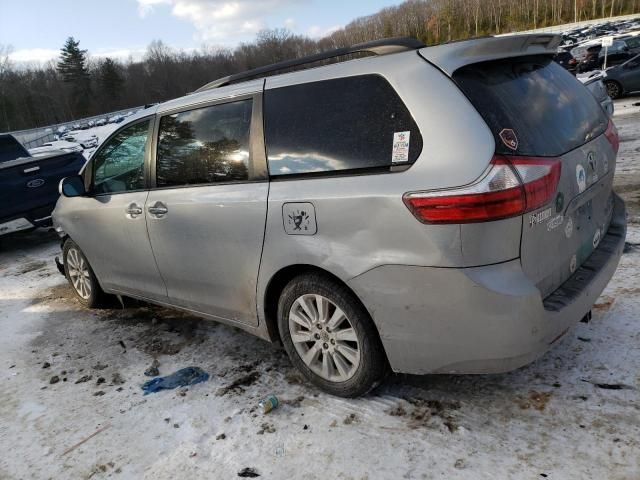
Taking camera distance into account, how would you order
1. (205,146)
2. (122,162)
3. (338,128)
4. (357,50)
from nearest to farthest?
(338,128)
(357,50)
(205,146)
(122,162)

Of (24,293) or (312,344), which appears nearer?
(312,344)

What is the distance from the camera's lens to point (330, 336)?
2852 mm

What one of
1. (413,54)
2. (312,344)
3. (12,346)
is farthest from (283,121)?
(12,346)

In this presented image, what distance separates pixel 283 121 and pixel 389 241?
1001 millimetres

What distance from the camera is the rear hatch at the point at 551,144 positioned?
7.63ft

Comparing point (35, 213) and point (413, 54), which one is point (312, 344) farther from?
point (35, 213)

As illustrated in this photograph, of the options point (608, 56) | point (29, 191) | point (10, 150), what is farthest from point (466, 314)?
point (608, 56)

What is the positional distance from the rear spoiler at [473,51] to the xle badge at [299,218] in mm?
942

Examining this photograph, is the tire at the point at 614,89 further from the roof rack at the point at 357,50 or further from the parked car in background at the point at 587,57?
the roof rack at the point at 357,50

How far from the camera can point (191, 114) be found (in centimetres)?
349

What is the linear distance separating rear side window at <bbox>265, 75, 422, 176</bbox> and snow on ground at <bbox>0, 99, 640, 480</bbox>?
52.5 inches

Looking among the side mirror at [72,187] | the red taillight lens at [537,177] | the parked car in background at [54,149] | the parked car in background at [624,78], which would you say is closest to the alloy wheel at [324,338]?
the red taillight lens at [537,177]

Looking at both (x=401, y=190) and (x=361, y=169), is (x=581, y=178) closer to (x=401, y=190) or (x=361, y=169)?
(x=401, y=190)

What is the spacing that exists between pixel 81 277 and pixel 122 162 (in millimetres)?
1531
